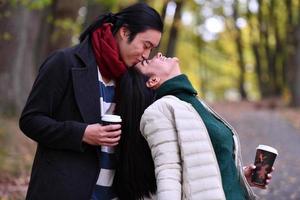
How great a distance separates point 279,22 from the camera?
30859 mm

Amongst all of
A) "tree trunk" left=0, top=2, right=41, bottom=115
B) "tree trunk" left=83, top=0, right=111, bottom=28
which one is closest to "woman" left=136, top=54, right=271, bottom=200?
"tree trunk" left=0, top=2, right=41, bottom=115

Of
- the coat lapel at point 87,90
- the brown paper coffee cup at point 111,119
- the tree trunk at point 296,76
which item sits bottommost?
the tree trunk at point 296,76

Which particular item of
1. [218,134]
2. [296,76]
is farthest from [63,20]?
[296,76]

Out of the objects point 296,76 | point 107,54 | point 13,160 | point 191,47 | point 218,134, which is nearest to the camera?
point 218,134

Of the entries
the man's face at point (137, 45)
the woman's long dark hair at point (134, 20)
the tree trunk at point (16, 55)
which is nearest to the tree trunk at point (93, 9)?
the tree trunk at point (16, 55)

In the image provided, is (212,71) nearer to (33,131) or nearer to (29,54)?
(29,54)

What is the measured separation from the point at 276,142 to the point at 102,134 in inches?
471

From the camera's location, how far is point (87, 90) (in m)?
3.25

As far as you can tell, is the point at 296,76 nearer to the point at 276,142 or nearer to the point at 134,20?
the point at 276,142

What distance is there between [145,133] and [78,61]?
0.53 m

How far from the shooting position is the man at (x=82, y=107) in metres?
3.17

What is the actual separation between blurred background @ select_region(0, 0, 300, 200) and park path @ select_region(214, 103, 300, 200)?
0.51 m

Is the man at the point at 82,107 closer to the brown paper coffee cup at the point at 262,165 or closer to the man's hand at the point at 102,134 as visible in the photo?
the man's hand at the point at 102,134

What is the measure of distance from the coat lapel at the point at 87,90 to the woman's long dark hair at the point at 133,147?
0.16 meters
